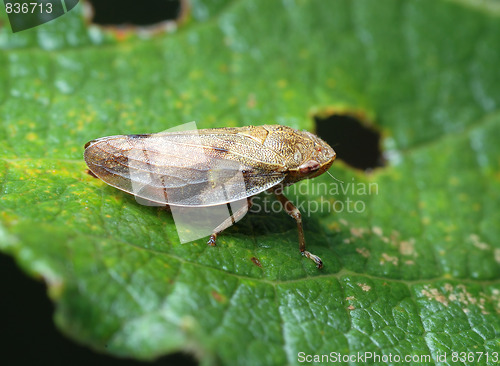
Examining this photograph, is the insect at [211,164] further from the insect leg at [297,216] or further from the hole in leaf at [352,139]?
the hole in leaf at [352,139]

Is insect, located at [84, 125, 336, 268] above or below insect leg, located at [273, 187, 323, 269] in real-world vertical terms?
above

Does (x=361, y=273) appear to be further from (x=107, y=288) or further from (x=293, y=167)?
(x=107, y=288)

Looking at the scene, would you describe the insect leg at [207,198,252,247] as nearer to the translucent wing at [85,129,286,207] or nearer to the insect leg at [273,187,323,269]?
the translucent wing at [85,129,286,207]

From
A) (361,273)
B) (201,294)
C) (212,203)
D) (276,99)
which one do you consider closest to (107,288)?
(201,294)

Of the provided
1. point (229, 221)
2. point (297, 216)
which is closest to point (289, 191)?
point (297, 216)

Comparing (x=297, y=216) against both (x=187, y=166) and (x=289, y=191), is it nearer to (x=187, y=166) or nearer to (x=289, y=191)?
(x=289, y=191)

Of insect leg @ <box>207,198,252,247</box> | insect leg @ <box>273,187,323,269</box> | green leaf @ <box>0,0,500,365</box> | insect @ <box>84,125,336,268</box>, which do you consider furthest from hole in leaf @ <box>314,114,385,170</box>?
insect leg @ <box>207,198,252,247</box>
